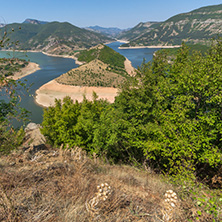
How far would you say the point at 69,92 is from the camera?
74562mm

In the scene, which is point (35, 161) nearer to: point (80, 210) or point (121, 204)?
point (80, 210)

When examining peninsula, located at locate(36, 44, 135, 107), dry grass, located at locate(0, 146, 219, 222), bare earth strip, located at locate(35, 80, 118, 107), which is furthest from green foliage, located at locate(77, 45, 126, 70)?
dry grass, located at locate(0, 146, 219, 222)

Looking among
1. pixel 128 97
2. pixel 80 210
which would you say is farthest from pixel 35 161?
pixel 128 97

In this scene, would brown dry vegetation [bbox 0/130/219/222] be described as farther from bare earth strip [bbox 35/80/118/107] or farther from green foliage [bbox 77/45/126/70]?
green foliage [bbox 77/45/126/70]

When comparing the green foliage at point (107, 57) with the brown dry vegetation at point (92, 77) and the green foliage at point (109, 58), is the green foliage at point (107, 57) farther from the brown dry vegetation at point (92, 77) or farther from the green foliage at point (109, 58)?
the brown dry vegetation at point (92, 77)

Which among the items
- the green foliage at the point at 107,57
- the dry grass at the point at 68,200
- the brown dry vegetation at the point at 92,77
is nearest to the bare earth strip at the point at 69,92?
the brown dry vegetation at the point at 92,77

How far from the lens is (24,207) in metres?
3.91

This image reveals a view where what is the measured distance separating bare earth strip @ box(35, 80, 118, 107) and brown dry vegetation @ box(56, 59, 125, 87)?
15.4 feet

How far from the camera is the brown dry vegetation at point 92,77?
83.1 m

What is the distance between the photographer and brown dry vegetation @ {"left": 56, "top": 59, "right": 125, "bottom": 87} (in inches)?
3273

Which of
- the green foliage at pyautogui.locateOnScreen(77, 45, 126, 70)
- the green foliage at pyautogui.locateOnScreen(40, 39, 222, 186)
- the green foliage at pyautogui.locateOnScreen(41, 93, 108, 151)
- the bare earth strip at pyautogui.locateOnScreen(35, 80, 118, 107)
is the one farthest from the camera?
the green foliage at pyautogui.locateOnScreen(77, 45, 126, 70)

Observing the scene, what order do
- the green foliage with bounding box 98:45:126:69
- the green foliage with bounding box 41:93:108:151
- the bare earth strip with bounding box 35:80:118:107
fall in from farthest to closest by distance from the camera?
1. the green foliage with bounding box 98:45:126:69
2. the bare earth strip with bounding box 35:80:118:107
3. the green foliage with bounding box 41:93:108:151

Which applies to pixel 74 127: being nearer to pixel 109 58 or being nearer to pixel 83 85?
pixel 83 85

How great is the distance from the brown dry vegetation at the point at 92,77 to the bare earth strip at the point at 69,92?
468cm
